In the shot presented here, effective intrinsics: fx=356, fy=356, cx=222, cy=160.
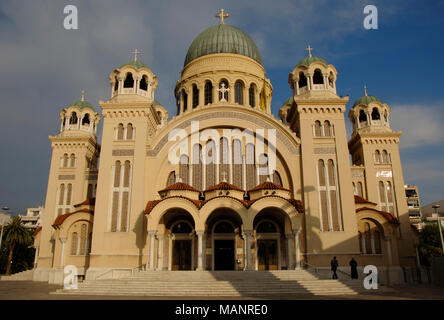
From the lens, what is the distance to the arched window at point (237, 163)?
89.0 feet

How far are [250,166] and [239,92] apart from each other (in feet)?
31.7

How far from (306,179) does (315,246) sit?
4740mm

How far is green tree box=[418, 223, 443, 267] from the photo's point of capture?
38219mm

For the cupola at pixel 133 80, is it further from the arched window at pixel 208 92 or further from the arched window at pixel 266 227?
the arched window at pixel 266 227

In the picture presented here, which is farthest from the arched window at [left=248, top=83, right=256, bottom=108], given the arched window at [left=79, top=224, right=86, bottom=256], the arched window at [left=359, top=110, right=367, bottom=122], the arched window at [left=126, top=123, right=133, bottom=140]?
the arched window at [left=79, top=224, right=86, bottom=256]

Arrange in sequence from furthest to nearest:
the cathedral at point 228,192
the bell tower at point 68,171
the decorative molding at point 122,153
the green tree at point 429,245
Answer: the green tree at point 429,245 → the bell tower at point 68,171 → the decorative molding at point 122,153 → the cathedral at point 228,192

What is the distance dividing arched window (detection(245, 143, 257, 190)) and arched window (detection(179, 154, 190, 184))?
458 cm

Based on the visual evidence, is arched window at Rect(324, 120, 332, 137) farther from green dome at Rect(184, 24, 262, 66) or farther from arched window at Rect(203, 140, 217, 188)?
green dome at Rect(184, 24, 262, 66)

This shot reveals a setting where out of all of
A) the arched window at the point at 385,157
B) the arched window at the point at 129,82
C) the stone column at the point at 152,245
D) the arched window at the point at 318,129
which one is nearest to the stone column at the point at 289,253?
the arched window at the point at 318,129

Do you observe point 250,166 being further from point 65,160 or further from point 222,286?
point 65,160

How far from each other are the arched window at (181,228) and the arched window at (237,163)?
4748 millimetres

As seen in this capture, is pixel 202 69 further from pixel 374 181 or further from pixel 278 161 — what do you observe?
pixel 374 181

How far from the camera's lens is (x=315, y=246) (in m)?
24.2
